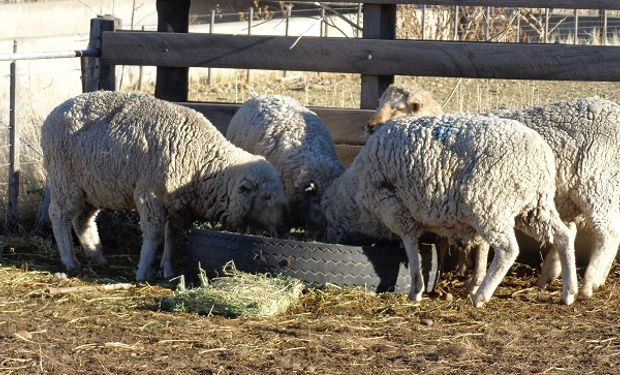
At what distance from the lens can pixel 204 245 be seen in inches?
316

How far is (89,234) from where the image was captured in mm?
9227

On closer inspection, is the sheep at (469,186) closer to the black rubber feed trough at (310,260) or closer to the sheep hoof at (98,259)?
the black rubber feed trough at (310,260)

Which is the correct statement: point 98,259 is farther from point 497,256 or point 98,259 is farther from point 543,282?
point 543,282

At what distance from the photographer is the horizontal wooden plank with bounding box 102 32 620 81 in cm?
945

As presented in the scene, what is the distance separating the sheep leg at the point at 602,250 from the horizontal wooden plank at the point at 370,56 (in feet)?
5.87

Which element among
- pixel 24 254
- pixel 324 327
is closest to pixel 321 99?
pixel 24 254

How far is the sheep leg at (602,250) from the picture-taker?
8078 mm

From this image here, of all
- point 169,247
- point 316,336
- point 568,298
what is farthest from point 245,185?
point 568,298

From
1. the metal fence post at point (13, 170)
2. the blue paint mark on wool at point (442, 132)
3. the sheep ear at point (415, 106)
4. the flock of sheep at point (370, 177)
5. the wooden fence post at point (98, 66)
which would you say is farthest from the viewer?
the wooden fence post at point (98, 66)

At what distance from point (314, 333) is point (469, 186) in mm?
1643

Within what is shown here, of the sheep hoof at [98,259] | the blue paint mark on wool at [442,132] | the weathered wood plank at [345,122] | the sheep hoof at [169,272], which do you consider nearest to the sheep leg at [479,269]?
the blue paint mark on wool at [442,132]

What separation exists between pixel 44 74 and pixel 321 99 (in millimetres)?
4914

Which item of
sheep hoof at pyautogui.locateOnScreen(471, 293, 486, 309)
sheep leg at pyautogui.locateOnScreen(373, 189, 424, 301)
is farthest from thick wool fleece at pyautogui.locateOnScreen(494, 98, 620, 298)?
sheep leg at pyautogui.locateOnScreen(373, 189, 424, 301)

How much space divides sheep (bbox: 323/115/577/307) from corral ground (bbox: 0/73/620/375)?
0.44 meters
